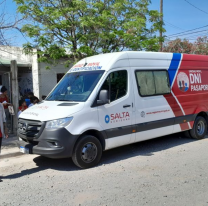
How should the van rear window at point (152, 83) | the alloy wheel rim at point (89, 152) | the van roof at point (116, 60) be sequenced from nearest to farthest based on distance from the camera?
the alloy wheel rim at point (89, 152) → the van roof at point (116, 60) → the van rear window at point (152, 83)

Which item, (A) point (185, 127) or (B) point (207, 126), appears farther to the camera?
(B) point (207, 126)

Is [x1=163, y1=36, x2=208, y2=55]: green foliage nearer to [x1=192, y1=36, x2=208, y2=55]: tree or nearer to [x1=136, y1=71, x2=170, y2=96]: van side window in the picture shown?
[x1=192, y1=36, x2=208, y2=55]: tree

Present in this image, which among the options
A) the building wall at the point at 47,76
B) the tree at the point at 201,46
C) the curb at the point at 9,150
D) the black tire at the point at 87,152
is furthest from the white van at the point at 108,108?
the tree at the point at 201,46

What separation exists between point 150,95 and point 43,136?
2.97m

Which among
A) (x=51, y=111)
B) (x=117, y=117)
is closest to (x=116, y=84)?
(x=117, y=117)

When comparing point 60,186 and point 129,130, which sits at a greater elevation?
point 129,130

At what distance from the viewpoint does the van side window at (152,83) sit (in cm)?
677

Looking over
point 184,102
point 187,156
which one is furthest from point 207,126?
point 187,156

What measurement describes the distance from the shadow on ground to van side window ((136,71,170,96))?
1.52 meters

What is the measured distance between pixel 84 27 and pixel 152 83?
4.09 meters

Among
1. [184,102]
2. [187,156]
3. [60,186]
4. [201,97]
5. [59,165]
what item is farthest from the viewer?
[201,97]

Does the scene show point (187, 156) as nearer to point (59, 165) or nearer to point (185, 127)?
point (185, 127)

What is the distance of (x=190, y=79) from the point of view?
8.09 metres

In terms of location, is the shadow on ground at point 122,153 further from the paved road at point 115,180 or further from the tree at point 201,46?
the tree at point 201,46
